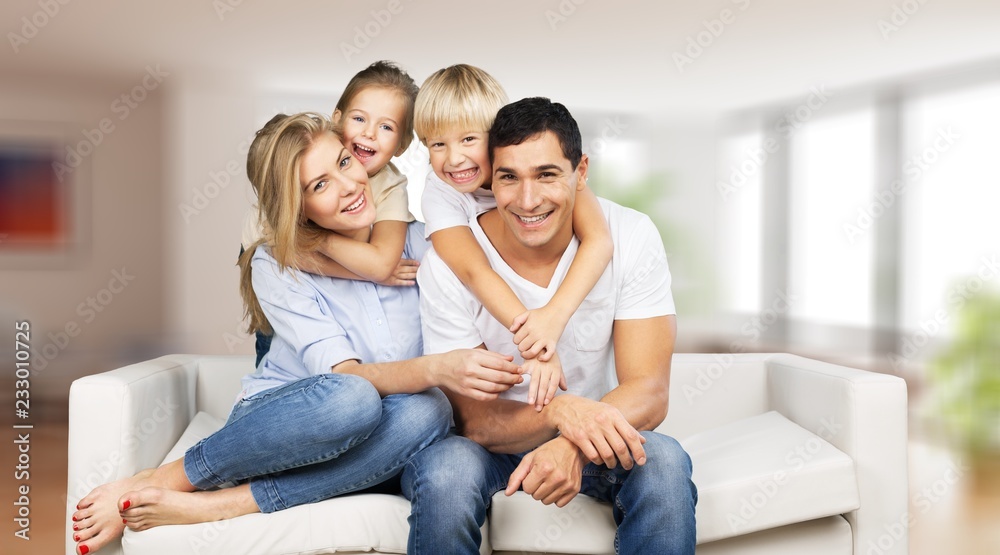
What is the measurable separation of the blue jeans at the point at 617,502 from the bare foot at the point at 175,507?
345 mm

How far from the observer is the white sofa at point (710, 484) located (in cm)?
159

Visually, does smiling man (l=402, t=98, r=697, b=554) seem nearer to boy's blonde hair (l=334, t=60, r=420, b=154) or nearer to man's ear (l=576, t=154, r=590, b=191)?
man's ear (l=576, t=154, r=590, b=191)

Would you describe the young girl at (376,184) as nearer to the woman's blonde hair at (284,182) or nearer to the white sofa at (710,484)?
the woman's blonde hair at (284,182)

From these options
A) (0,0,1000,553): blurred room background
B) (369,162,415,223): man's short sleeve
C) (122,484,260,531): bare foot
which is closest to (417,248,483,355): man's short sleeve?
(369,162,415,223): man's short sleeve

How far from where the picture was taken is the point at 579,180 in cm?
178

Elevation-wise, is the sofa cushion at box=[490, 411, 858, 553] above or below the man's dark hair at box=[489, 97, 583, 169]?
below

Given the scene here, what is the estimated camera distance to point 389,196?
1.96 m

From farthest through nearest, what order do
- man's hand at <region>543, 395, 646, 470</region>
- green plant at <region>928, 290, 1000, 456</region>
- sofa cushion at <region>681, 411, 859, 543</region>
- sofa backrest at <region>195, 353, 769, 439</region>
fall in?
green plant at <region>928, 290, 1000, 456</region> → sofa backrest at <region>195, 353, 769, 439</region> → sofa cushion at <region>681, 411, 859, 543</region> → man's hand at <region>543, 395, 646, 470</region>

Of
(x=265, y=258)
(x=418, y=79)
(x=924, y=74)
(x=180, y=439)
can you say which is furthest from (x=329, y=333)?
(x=924, y=74)

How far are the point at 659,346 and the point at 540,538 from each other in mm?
434

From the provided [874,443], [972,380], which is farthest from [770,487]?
[972,380]

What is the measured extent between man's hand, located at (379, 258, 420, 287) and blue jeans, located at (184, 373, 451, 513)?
0.99 ft

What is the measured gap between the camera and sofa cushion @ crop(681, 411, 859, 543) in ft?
5.38

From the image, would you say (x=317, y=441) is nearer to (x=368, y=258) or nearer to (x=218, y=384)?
(x=368, y=258)
